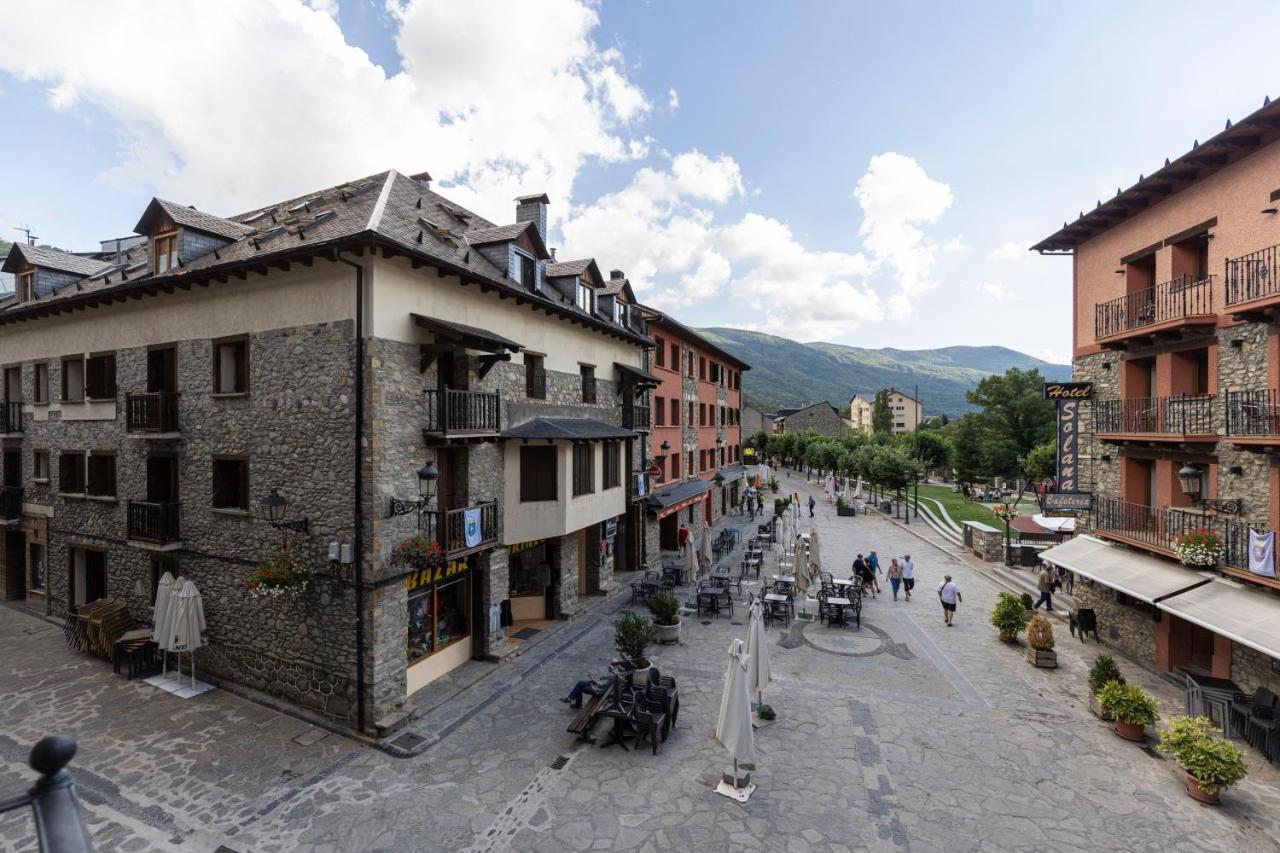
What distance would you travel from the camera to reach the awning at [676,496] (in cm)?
2512

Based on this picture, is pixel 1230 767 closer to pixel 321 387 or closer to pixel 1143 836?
pixel 1143 836

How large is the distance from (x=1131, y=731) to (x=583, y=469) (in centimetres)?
1416

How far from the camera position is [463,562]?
48.3 feet

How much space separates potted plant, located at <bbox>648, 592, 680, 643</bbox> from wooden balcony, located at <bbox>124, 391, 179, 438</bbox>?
43.6 feet

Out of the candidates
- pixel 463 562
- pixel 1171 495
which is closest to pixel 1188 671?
pixel 1171 495

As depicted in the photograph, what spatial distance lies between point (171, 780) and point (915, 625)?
1899 centimetres

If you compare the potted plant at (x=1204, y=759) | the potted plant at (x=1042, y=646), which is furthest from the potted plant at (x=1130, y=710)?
the potted plant at (x=1042, y=646)

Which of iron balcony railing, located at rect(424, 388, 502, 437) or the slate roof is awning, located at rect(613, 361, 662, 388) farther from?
iron balcony railing, located at rect(424, 388, 502, 437)

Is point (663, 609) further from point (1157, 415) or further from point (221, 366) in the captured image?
point (1157, 415)

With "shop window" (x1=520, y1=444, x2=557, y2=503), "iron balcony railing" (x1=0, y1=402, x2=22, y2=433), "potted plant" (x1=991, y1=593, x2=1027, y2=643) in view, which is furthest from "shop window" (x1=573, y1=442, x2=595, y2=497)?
"iron balcony railing" (x1=0, y1=402, x2=22, y2=433)

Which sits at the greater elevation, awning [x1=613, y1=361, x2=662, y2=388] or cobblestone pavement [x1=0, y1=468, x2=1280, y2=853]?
awning [x1=613, y1=361, x2=662, y2=388]

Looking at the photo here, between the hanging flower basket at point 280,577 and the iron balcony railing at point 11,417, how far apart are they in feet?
48.1

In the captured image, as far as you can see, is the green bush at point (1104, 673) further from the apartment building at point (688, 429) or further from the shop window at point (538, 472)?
the apartment building at point (688, 429)

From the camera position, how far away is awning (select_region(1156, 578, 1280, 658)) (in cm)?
1057
